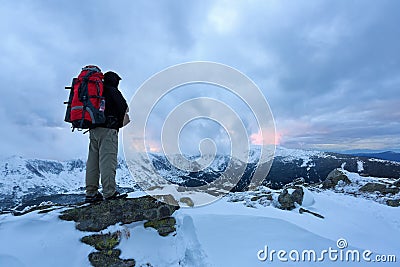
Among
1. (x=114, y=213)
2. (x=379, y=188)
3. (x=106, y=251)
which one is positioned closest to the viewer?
(x=106, y=251)

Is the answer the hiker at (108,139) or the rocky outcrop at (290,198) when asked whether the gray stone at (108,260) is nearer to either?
the hiker at (108,139)

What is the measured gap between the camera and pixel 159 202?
24.2ft

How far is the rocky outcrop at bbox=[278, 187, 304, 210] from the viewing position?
45.0 ft

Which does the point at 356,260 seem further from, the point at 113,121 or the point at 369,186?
the point at 369,186

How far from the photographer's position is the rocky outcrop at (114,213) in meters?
6.09

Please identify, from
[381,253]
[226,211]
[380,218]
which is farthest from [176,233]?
[380,218]

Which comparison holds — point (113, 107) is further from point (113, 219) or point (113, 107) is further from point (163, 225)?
point (163, 225)

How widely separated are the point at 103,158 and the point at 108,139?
Answer: 1.91 ft

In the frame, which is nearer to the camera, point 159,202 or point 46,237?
point 46,237

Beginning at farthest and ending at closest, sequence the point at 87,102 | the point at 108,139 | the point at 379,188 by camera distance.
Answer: the point at 379,188 → the point at 108,139 → the point at 87,102

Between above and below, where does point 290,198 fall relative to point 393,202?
above

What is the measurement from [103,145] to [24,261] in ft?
10.3

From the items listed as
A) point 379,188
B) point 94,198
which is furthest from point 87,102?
point 379,188

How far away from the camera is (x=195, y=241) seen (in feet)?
22.1
